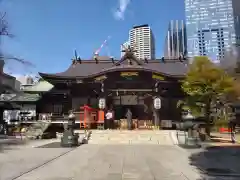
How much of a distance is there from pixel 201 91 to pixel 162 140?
17.7 feet

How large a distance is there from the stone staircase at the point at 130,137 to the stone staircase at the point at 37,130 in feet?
17.9

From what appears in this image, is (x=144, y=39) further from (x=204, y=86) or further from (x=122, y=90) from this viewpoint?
(x=204, y=86)

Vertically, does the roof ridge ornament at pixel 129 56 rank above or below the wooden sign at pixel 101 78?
above

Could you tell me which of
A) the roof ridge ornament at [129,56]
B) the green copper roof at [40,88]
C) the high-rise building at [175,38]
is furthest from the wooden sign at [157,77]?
the high-rise building at [175,38]

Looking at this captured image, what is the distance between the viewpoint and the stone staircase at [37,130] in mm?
24219

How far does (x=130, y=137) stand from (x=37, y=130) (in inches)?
379

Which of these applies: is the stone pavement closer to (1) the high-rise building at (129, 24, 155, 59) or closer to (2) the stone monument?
(2) the stone monument

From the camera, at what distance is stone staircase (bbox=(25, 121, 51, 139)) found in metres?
24.2

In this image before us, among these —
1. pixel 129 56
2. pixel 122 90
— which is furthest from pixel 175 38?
pixel 122 90

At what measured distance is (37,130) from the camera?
2520cm

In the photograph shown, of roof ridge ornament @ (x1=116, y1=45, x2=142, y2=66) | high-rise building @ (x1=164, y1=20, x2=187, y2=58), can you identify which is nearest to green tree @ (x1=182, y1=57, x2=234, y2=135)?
roof ridge ornament @ (x1=116, y1=45, x2=142, y2=66)

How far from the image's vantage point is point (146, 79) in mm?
29000

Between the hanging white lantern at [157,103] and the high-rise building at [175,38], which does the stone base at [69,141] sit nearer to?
the hanging white lantern at [157,103]

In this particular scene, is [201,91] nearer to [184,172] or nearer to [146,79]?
[146,79]
